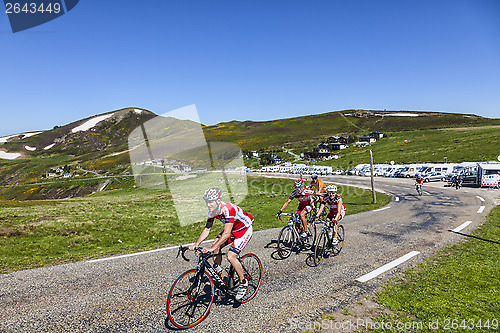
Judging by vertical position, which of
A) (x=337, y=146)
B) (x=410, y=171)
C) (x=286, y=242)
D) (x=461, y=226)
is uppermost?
(x=286, y=242)

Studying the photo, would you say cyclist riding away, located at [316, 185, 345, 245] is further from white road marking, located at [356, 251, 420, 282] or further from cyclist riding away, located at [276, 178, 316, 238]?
white road marking, located at [356, 251, 420, 282]

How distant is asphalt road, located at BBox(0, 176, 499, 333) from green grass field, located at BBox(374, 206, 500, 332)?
0.62 meters

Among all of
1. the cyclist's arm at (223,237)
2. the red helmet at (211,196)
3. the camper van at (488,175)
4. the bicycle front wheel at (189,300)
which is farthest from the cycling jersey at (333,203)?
the camper van at (488,175)

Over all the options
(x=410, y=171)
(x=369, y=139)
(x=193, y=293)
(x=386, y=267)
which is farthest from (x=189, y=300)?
(x=369, y=139)

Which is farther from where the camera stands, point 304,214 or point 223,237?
point 304,214

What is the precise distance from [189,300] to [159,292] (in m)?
1.69

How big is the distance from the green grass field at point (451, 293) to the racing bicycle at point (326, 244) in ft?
7.80

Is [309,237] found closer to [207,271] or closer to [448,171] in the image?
[207,271]

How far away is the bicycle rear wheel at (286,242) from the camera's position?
32.5ft

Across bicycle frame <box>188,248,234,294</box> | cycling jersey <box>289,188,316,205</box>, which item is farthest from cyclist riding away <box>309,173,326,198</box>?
bicycle frame <box>188,248,234,294</box>

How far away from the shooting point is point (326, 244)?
9.93 meters

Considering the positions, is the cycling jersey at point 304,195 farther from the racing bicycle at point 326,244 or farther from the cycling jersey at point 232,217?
the cycling jersey at point 232,217

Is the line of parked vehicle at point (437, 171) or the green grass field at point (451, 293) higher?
the green grass field at point (451, 293)

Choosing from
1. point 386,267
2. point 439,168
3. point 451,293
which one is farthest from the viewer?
point 439,168
